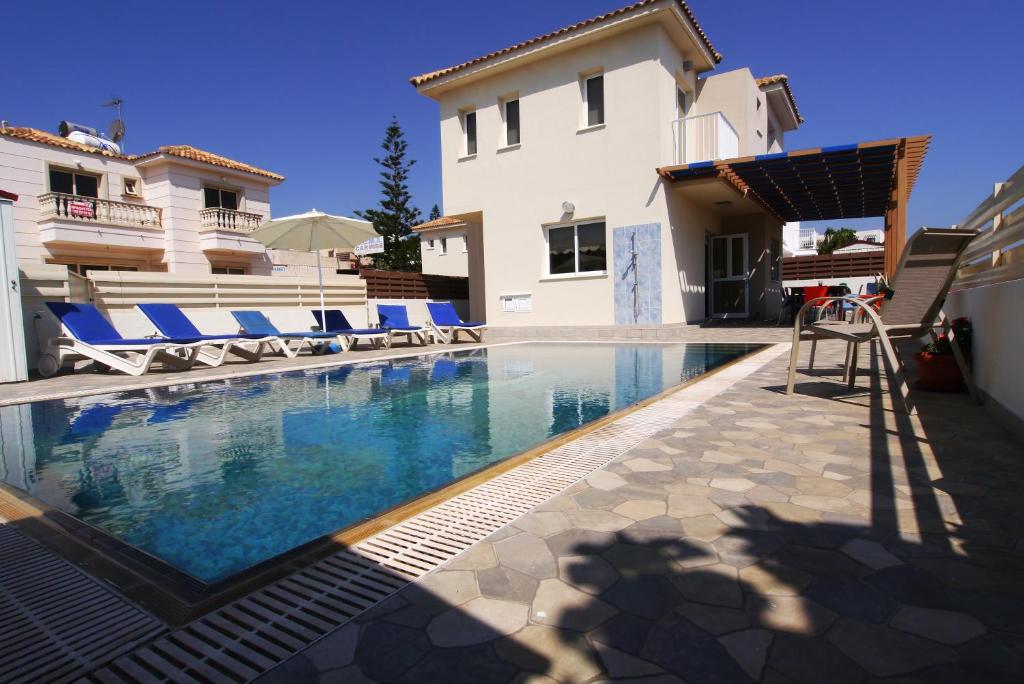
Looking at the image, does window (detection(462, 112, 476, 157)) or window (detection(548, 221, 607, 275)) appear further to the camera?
window (detection(462, 112, 476, 157))

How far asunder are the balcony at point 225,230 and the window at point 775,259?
18710mm

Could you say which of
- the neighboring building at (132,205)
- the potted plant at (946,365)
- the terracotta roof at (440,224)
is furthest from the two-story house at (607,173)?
the terracotta roof at (440,224)

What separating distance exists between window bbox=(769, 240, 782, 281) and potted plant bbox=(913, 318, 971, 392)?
13.2 m

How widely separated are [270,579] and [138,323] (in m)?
11.3

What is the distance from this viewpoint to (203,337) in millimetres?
9672

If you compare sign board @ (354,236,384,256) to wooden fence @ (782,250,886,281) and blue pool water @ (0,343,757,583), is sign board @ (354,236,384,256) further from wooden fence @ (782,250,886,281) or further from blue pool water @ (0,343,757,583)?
blue pool water @ (0,343,757,583)

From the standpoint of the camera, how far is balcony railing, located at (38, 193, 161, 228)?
62.8ft

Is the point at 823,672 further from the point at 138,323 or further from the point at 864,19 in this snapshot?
the point at 864,19

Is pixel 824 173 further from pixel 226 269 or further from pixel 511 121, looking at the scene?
pixel 226 269

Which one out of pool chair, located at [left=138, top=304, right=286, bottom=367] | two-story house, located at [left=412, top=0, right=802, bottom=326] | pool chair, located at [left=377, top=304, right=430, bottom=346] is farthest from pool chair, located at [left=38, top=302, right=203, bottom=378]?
two-story house, located at [left=412, top=0, right=802, bottom=326]

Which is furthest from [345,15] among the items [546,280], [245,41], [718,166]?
[718,166]

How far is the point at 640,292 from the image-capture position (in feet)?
44.5

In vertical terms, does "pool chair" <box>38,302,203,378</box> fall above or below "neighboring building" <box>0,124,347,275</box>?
below

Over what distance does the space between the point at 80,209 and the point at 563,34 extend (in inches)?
710
